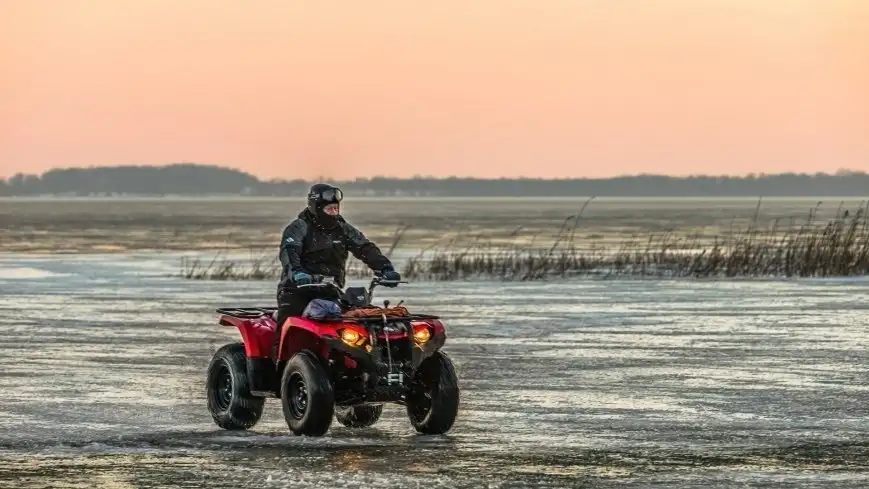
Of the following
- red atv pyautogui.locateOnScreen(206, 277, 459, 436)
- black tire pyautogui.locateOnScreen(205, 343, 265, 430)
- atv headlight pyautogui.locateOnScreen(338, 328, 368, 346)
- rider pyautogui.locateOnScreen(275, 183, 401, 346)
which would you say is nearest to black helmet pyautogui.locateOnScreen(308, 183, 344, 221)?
rider pyautogui.locateOnScreen(275, 183, 401, 346)

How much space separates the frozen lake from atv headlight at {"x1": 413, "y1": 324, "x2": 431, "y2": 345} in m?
0.73

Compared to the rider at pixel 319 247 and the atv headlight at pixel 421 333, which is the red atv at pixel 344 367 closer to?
the atv headlight at pixel 421 333

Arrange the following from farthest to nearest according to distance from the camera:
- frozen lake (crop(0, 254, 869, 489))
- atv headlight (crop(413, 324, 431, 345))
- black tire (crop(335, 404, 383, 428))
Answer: black tire (crop(335, 404, 383, 428)) < atv headlight (crop(413, 324, 431, 345)) < frozen lake (crop(0, 254, 869, 489))

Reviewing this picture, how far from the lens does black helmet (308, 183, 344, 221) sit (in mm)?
11852

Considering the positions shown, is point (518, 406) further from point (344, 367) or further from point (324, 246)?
point (324, 246)

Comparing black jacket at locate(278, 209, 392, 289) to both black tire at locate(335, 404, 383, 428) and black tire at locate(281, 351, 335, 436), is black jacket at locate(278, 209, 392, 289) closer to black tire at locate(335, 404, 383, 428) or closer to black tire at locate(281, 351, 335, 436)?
black tire at locate(281, 351, 335, 436)

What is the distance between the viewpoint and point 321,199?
1185 centimetres

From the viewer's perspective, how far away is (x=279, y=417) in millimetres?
12938

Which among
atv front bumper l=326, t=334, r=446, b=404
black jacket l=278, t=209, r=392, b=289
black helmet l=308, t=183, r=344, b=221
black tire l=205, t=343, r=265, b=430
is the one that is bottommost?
black tire l=205, t=343, r=265, b=430

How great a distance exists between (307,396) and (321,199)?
150cm

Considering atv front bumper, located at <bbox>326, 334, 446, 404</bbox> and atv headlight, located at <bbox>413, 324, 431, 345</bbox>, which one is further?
atv headlight, located at <bbox>413, 324, 431, 345</bbox>

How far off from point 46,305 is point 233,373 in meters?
15.9

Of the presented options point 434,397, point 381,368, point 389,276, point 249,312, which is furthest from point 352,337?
point 249,312

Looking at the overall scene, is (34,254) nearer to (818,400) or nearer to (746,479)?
(818,400)
